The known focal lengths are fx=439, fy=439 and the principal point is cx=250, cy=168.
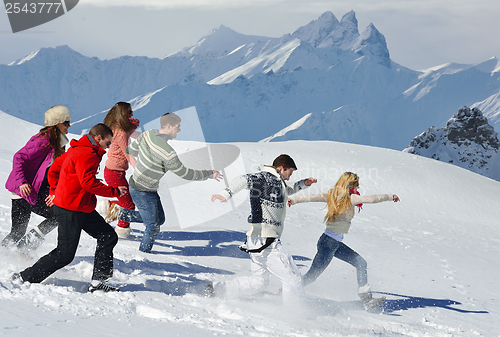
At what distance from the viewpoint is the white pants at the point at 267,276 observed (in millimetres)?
3859

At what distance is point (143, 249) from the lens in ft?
16.7

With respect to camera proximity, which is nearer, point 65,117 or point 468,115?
point 65,117

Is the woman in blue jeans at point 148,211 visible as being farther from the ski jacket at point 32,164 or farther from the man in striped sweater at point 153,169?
the ski jacket at point 32,164

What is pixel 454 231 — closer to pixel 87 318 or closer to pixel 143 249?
pixel 143 249

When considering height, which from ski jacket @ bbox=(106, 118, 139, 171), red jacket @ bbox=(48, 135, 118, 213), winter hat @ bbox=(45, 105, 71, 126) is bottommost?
red jacket @ bbox=(48, 135, 118, 213)

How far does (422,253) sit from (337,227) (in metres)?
4.42

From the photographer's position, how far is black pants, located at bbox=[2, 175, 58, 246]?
4.24 metres

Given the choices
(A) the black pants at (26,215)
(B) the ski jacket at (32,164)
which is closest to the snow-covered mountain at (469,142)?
(A) the black pants at (26,215)

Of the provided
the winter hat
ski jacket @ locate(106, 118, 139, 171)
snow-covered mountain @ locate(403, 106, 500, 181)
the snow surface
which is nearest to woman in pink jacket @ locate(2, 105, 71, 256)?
the winter hat

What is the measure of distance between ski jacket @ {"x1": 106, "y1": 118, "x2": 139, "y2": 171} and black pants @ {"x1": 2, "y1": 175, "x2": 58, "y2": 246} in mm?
872

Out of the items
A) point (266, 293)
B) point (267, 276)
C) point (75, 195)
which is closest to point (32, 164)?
point (75, 195)

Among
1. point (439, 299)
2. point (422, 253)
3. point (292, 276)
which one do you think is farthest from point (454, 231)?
point (292, 276)

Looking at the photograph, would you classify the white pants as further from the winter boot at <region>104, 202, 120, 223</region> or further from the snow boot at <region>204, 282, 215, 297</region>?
the winter boot at <region>104, 202, 120, 223</region>

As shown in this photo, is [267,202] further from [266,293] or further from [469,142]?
[469,142]
